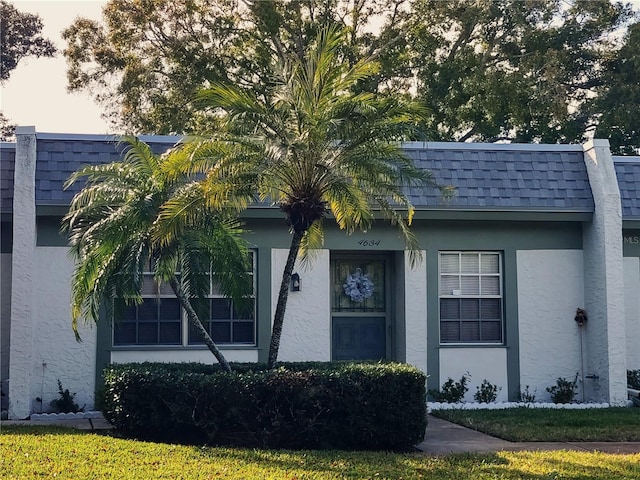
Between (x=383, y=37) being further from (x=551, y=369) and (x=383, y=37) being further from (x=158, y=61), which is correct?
(x=551, y=369)

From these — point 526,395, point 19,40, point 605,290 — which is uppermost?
point 19,40

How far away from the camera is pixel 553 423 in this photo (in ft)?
39.9

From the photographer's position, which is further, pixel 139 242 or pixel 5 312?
pixel 5 312

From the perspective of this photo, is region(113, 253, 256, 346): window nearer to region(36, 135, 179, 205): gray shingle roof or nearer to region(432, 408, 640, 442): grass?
region(36, 135, 179, 205): gray shingle roof

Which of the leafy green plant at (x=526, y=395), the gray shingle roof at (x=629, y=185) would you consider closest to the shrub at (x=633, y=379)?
the leafy green plant at (x=526, y=395)

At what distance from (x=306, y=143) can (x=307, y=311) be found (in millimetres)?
4813

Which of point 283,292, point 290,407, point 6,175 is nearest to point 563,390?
point 283,292

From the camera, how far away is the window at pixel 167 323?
46.5ft

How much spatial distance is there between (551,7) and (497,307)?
13438 mm

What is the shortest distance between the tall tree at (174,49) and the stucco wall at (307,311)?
1049 cm

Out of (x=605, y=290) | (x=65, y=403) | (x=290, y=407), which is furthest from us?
(x=605, y=290)

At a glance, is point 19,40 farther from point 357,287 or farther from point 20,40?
point 357,287

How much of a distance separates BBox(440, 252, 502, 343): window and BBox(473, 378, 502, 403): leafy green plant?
765 millimetres

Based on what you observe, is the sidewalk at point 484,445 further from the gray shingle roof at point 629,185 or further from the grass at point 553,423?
the gray shingle roof at point 629,185
